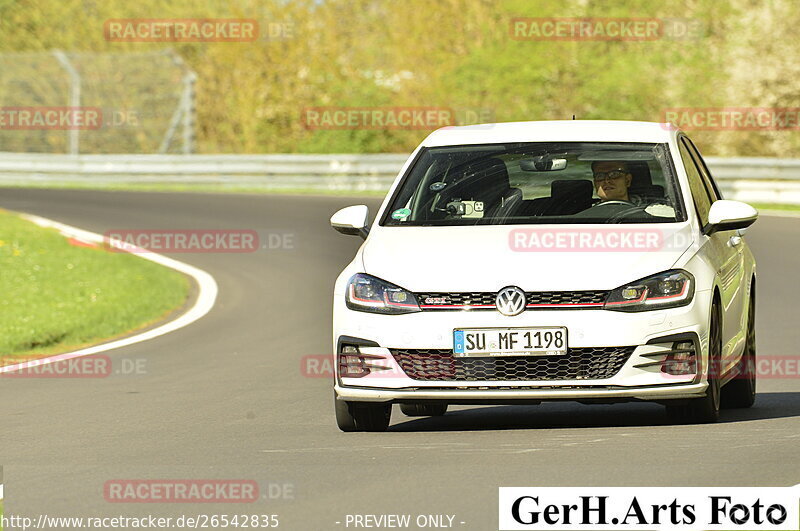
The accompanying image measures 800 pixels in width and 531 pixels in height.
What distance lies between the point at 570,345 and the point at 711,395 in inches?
38.1

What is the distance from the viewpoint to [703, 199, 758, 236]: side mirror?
9.48 meters

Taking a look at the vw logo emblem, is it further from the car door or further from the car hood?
the car door

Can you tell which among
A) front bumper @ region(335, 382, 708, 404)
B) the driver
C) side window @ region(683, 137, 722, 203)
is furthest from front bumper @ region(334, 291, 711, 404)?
side window @ region(683, 137, 722, 203)

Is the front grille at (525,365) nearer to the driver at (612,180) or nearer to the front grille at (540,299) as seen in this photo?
the front grille at (540,299)

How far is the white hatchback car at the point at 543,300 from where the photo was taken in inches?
348

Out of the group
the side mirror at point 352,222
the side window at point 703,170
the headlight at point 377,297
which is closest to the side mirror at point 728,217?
the side window at point 703,170

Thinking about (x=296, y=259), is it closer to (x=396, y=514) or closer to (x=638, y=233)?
(x=638, y=233)

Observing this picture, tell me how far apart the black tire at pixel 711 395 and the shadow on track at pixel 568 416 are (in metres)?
0.12

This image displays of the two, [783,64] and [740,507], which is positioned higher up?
[783,64]

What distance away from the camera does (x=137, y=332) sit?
53.9 ft

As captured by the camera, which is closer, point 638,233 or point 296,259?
point 638,233

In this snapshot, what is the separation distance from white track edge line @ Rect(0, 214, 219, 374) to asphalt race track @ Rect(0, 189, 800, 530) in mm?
337

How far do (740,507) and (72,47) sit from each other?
44.4m

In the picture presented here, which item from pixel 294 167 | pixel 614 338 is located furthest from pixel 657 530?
pixel 294 167
